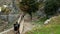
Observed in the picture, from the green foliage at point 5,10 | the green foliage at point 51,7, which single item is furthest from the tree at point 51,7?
the green foliage at point 5,10

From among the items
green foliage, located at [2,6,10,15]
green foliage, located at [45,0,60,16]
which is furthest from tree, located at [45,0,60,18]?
green foliage, located at [2,6,10,15]

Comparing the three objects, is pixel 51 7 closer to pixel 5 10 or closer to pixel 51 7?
pixel 51 7

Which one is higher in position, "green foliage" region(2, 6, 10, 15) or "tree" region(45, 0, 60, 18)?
"tree" region(45, 0, 60, 18)

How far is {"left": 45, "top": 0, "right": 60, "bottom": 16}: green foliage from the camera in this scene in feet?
48.8

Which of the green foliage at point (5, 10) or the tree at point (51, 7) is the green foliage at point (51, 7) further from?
the green foliage at point (5, 10)

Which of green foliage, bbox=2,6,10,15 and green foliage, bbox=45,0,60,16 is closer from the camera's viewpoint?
green foliage, bbox=45,0,60,16

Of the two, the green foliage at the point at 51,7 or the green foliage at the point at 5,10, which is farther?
the green foliage at the point at 5,10

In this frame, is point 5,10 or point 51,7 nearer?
point 51,7

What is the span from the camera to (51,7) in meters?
15.0

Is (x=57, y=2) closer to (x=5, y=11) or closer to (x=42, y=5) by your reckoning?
(x=42, y=5)

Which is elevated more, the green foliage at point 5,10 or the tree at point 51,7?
the tree at point 51,7

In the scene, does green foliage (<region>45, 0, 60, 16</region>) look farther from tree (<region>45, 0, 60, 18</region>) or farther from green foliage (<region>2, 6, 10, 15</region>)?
green foliage (<region>2, 6, 10, 15</region>)

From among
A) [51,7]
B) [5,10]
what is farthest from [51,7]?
[5,10]

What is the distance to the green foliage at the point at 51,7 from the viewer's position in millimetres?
14875
